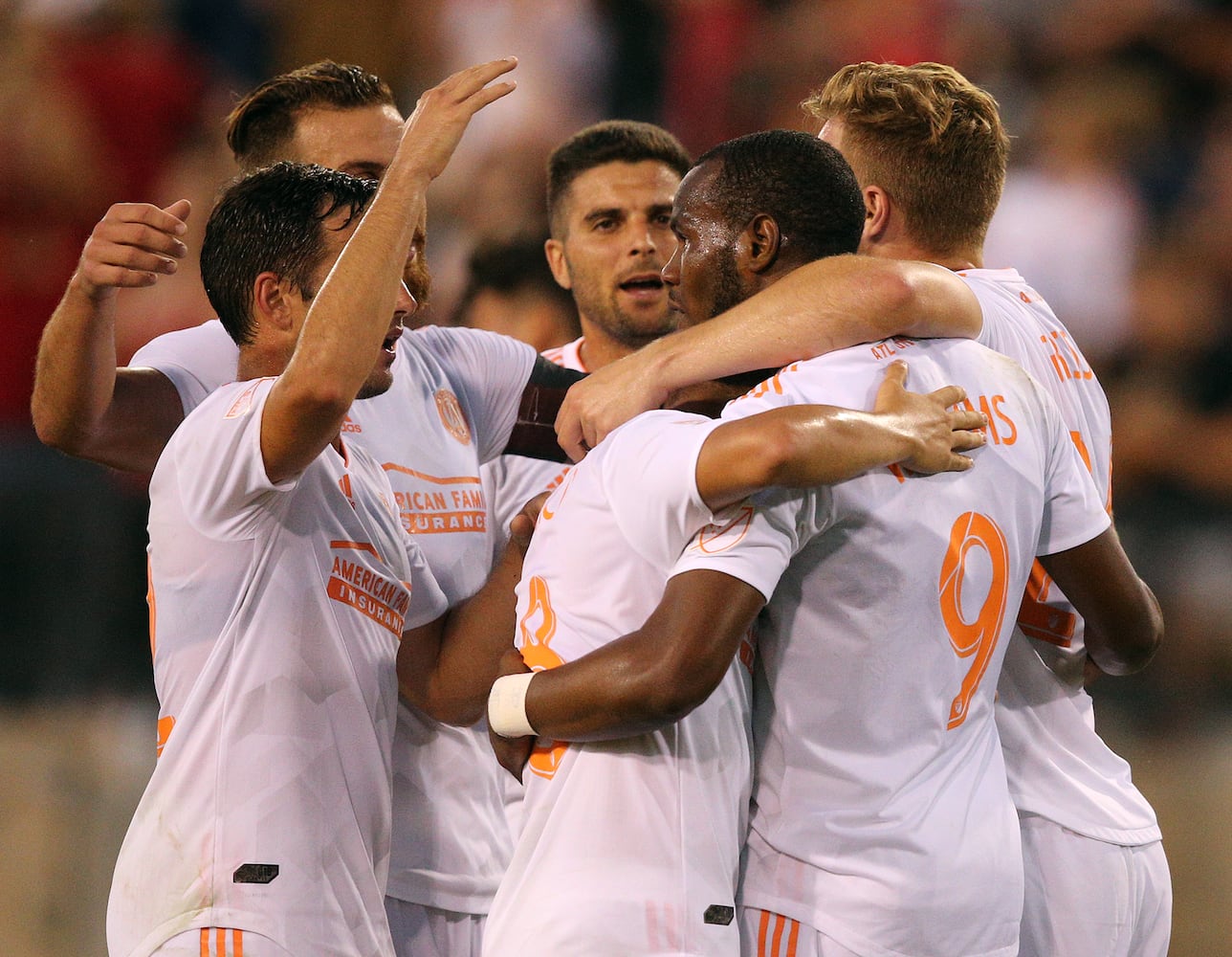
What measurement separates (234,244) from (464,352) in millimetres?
962

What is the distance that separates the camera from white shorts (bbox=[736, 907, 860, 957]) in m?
2.25

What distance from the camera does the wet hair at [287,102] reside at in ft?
11.7

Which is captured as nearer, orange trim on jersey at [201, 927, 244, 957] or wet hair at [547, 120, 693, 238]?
orange trim on jersey at [201, 927, 244, 957]

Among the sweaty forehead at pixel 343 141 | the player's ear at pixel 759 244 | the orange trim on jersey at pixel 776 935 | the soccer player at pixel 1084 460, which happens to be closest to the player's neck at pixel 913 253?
the soccer player at pixel 1084 460

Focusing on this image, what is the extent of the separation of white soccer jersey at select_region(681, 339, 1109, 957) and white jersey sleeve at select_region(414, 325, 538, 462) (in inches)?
51.2

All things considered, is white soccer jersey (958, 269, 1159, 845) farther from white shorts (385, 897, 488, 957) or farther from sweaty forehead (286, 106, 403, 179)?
sweaty forehead (286, 106, 403, 179)

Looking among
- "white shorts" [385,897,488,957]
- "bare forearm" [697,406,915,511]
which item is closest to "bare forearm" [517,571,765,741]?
"bare forearm" [697,406,915,511]

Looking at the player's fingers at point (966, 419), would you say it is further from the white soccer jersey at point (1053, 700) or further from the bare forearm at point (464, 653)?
the bare forearm at point (464, 653)

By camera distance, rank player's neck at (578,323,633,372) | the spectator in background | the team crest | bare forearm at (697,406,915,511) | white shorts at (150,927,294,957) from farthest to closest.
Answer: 1. the spectator in background
2. player's neck at (578,323,633,372)
3. the team crest
4. white shorts at (150,927,294,957)
5. bare forearm at (697,406,915,511)

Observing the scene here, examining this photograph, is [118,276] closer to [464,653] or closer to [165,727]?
[165,727]

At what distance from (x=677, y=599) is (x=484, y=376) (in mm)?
1573

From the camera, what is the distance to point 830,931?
88.3 inches

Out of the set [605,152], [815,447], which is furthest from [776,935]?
[605,152]

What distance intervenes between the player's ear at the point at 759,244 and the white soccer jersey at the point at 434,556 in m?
0.95
